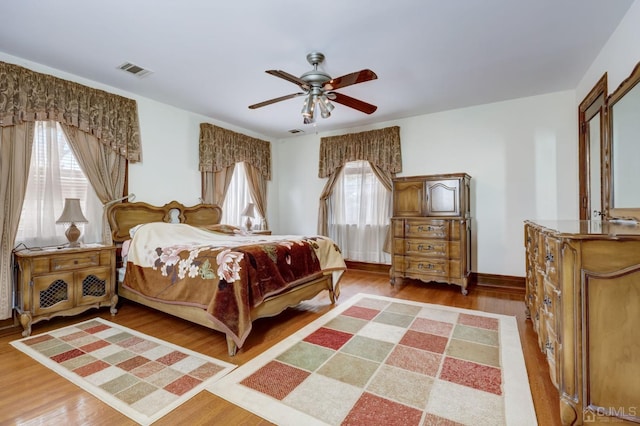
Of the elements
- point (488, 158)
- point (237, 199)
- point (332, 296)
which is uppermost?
point (488, 158)

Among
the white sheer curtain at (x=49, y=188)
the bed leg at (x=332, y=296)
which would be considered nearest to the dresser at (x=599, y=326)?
the bed leg at (x=332, y=296)

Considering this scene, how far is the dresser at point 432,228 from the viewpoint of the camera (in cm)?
409

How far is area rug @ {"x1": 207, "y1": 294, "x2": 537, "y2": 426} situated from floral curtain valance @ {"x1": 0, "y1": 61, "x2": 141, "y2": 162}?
3172mm

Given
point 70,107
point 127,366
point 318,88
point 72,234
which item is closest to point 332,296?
point 127,366

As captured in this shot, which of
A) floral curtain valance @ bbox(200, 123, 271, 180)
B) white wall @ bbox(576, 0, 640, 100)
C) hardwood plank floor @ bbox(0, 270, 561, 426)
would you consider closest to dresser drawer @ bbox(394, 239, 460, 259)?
hardwood plank floor @ bbox(0, 270, 561, 426)

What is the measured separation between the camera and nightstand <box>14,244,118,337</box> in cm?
274

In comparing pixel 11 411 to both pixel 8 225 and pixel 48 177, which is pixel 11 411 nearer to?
pixel 8 225

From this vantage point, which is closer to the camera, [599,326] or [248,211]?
[599,326]

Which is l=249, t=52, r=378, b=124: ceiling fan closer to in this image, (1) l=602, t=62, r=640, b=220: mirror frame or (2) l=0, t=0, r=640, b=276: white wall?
(1) l=602, t=62, r=640, b=220: mirror frame

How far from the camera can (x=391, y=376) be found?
6.77ft

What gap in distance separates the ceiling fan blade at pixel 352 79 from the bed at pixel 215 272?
157cm

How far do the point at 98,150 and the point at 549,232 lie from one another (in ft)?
14.5

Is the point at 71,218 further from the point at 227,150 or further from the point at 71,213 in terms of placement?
the point at 227,150

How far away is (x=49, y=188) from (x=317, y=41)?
3.15 metres
